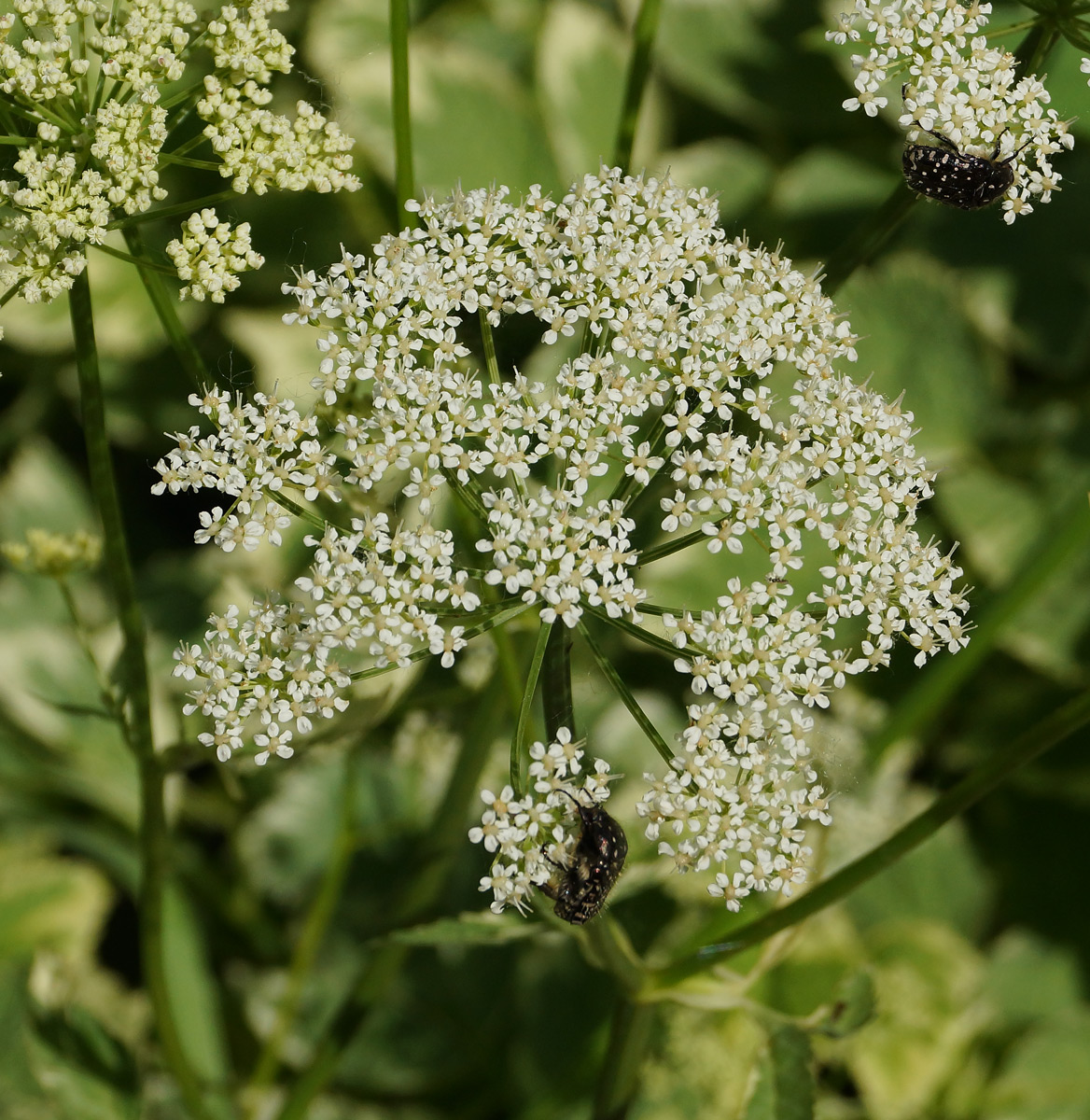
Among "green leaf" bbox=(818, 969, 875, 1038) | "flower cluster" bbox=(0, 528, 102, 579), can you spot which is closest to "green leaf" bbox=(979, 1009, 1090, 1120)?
"green leaf" bbox=(818, 969, 875, 1038)

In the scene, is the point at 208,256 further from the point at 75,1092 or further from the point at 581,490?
the point at 75,1092

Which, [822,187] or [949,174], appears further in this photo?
[822,187]

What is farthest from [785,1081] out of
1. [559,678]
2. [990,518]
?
[990,518]

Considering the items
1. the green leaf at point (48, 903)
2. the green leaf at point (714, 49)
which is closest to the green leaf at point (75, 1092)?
the green leaf at point (48, 903)

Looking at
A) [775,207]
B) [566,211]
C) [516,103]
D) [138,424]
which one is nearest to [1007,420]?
[775,207]

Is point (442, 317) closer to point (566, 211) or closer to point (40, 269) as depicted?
point (566, 211)

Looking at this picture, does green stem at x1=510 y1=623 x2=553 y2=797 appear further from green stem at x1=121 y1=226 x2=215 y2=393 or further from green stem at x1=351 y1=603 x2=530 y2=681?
green stem at x1=121 y1=226 x2=215 y2=393
